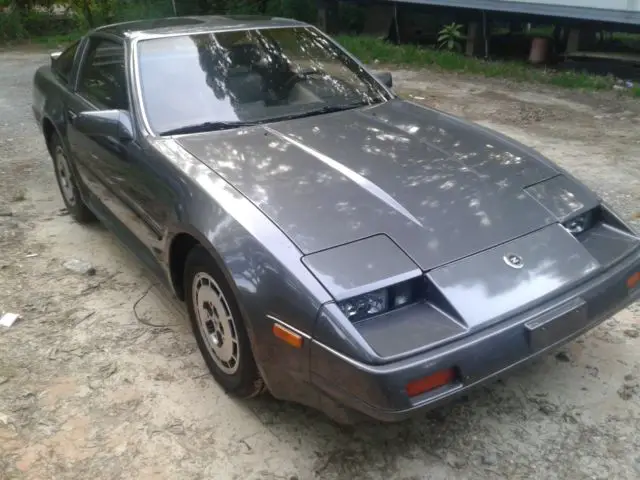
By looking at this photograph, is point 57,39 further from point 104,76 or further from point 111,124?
point 111,124

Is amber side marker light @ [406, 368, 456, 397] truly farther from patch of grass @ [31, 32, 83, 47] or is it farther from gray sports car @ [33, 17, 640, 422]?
patch of grass @ [31, 32, 83, 47]

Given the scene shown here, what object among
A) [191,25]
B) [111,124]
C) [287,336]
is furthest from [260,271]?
[191,25]

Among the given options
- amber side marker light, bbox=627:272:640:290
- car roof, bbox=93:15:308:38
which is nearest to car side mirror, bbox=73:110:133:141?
car roof, bbox=93:15:308:38

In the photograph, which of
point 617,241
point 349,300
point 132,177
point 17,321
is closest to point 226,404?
point 349,300

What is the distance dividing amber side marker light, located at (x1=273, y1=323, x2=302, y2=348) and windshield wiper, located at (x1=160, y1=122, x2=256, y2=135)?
1.39m

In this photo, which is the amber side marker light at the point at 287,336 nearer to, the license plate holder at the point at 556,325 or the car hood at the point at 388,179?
the car hood at the point at 388,179

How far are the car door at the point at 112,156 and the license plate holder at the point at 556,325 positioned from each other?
5.79ft

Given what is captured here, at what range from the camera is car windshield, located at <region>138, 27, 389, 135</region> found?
3475 mm

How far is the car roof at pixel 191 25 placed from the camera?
3930 millimetres

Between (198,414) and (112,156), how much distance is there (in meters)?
1.56

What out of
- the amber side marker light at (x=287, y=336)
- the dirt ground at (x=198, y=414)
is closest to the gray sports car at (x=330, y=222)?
the amber side marker light at (x=287, y=336)

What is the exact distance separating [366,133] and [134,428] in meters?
1.82

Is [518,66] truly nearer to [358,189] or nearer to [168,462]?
[358,189]

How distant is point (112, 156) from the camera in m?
3.64
